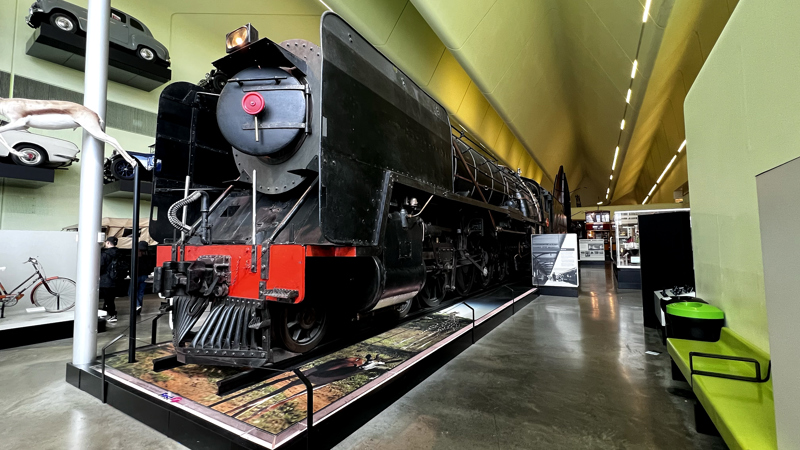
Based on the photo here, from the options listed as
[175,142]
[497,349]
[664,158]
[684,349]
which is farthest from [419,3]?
[664,158]

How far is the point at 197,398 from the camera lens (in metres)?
2.16

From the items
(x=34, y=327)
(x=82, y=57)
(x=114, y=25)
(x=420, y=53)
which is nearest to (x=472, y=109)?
(x=420, y=53)

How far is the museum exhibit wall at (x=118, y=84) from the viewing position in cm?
683

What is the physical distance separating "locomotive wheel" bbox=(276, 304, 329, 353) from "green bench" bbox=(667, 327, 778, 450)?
2.41 m

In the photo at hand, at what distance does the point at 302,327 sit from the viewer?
9.23ft

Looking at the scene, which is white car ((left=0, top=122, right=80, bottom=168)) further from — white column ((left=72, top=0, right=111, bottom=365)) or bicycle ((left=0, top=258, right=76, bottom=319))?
white column ((left=72, top=0, right=111, bottom=365))

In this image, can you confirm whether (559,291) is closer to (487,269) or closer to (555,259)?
(555,259)

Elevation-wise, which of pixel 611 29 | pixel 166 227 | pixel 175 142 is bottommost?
pixel 166 227

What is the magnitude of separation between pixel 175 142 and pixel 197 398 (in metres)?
2.20

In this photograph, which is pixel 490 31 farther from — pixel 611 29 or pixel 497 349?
pixel 497 349

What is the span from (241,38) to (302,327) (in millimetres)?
2094

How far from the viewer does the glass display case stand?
842 cm

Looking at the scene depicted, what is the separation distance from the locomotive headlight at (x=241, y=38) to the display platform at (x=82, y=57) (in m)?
5.57

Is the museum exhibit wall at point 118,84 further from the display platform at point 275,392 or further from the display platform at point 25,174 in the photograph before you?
the display platform at point 275,392
